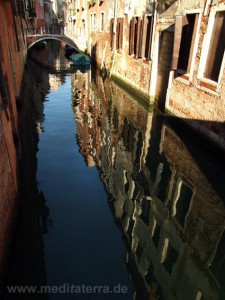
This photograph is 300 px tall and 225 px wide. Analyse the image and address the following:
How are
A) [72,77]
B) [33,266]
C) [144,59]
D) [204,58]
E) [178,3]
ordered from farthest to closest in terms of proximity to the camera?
[72,77] < [144,59] < [178,3] < [204,58] < [33,266]

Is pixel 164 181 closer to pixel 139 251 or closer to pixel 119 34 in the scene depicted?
pixel 139 251

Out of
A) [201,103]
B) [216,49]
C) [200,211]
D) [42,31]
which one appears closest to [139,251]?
[200,211]

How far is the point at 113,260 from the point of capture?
3.57 meters

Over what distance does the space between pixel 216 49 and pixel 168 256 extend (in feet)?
16.4

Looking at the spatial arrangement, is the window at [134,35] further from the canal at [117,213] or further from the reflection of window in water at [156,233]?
the reflection of window in water at [156,233]

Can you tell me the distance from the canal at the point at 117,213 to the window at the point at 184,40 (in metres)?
Result: 1.84

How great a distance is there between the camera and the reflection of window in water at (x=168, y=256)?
3545 millimetres

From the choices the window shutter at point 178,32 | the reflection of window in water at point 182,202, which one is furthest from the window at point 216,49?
the reflection of window in water at point 182,202

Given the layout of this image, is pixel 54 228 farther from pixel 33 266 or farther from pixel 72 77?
pixel 72 77

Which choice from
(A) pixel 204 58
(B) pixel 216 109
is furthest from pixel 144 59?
(B) pixel 216 109

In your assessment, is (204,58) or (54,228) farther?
(204,58)

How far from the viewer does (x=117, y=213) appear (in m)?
4.54

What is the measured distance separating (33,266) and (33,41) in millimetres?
22308

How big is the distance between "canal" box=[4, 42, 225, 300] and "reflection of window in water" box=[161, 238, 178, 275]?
14 mm
